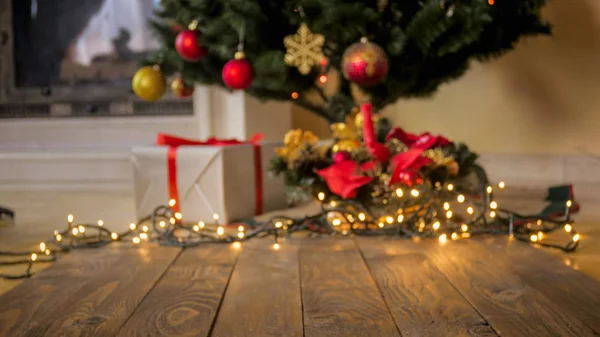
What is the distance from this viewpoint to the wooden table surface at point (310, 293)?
2.42 feet

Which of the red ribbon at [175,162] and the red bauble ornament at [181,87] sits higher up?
the red bauble ornament at [181,87]

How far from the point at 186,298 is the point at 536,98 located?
1.79 m

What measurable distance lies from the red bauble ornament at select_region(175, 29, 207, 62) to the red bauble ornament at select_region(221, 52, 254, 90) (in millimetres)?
127

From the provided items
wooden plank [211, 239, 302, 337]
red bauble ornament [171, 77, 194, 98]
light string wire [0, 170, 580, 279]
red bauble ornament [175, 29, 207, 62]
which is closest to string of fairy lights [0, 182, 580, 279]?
light string wire [0, 170, 580, 279]

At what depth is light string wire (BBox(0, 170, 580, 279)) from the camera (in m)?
1.26

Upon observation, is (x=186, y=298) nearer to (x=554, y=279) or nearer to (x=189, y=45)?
(x=554, y=279)

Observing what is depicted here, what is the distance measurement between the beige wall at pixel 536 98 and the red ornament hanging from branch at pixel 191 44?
3.93 feet

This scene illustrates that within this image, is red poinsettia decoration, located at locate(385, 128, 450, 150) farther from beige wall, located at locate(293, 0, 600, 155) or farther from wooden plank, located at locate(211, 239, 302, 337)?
beige wall, located at locate(293, 0, 600, 155)

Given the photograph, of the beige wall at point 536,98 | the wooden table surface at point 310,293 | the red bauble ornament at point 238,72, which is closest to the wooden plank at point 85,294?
the wooden table surface at point 310,293

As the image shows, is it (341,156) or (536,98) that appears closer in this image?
(341,156)

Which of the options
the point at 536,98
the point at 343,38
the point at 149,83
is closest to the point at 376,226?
the point at 343,38

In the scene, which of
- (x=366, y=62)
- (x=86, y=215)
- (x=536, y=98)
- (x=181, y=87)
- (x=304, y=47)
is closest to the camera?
(x=366, y=62)

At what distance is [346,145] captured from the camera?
4.95 feet

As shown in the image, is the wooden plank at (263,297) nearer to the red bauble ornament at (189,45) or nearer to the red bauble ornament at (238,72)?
the red bauble ornament at (238,72)
